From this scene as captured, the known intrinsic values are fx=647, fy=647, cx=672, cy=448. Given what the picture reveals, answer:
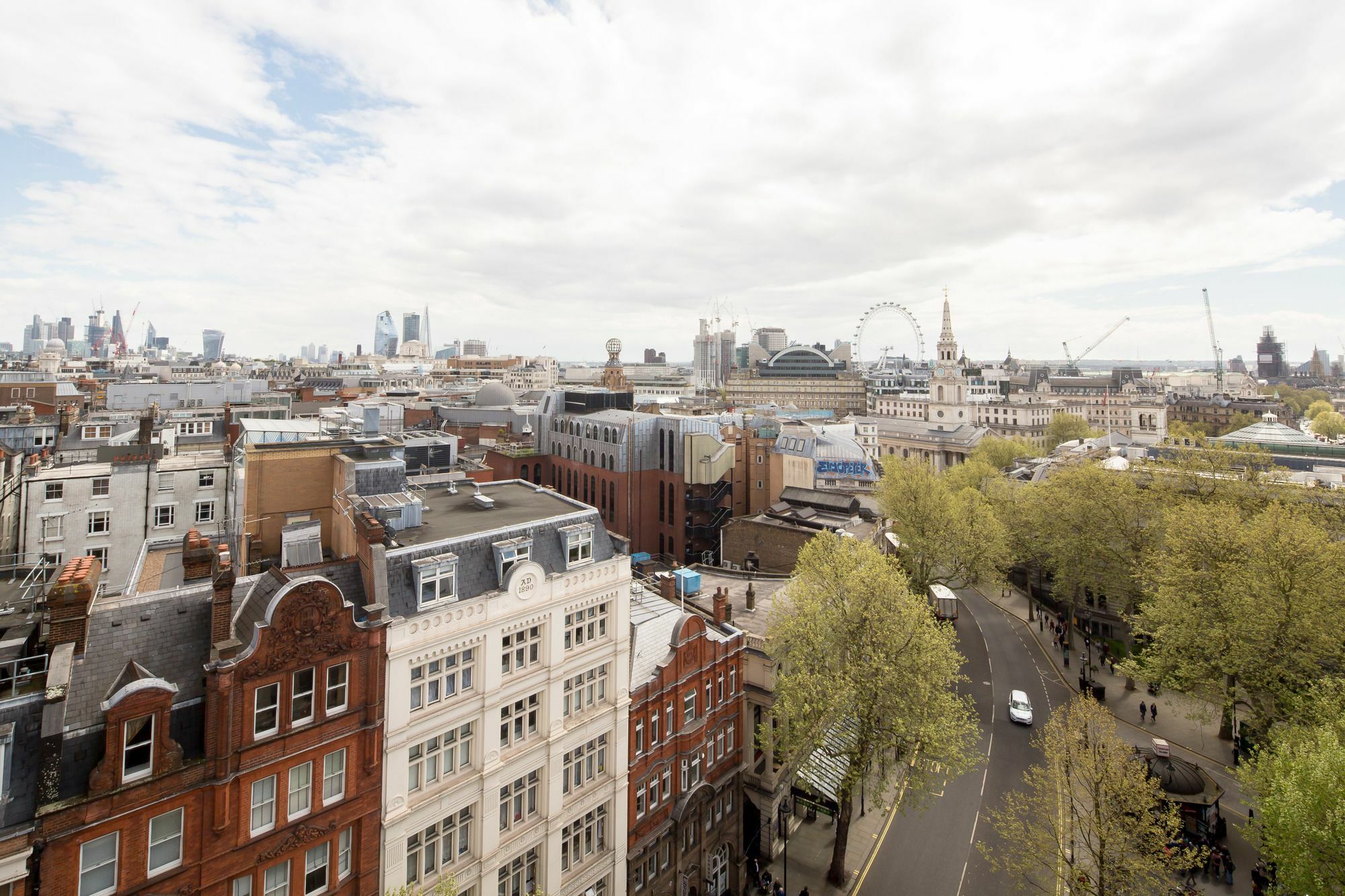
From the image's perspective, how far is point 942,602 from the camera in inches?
2344

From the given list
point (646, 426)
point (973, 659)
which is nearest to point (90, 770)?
point (973, 659)

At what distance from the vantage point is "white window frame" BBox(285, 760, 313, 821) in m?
18.9

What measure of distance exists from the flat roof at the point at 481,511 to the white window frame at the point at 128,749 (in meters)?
8.36

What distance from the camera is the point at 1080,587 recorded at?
2328 inches

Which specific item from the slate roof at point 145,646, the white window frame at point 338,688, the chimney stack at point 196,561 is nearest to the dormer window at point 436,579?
the white window frame at point 338,688

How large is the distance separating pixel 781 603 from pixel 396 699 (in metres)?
22.8

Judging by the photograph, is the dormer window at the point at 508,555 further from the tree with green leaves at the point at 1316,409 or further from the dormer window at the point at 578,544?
the tree with green leaves at the point at 1316,409

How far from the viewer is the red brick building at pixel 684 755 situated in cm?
2886

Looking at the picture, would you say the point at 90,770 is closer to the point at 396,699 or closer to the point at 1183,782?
the point at 396,699

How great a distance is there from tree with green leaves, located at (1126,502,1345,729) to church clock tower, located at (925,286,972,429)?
474 feet

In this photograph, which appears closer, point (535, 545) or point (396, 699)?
point (396, 699)

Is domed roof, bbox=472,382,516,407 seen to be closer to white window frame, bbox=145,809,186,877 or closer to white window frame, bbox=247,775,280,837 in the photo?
white window frame, bbox=247,775,280,837

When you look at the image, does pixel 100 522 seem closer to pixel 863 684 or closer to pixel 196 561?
pixel 196 561

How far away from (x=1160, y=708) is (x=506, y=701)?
48.0 metres
